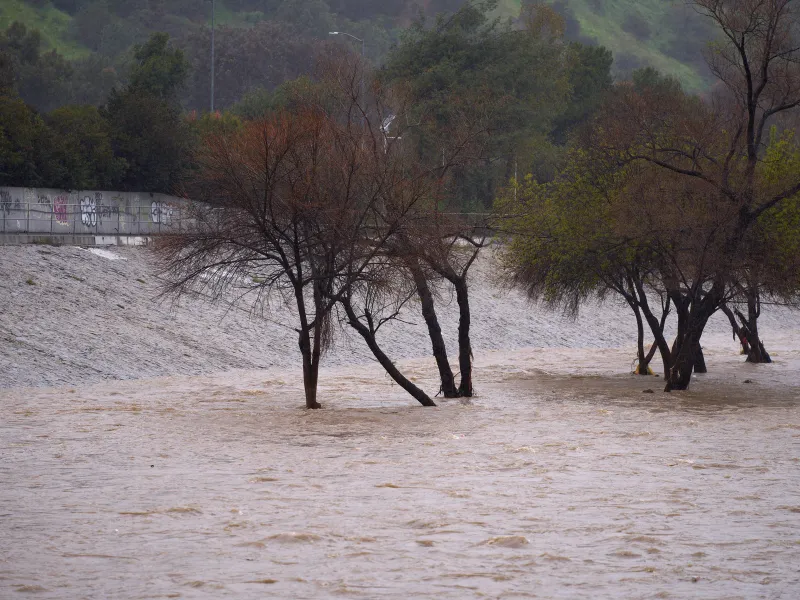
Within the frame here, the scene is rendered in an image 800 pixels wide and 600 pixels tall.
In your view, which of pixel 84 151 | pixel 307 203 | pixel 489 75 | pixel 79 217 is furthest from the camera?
pixel 489 75

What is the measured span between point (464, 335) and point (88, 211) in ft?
88.9

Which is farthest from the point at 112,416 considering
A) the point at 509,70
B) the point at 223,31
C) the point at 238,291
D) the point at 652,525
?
the point at 223,31

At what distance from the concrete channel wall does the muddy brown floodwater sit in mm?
17423

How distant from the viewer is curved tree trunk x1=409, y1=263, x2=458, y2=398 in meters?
26.2

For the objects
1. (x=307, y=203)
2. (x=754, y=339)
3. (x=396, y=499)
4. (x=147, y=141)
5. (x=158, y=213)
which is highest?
(x=147, y=141)

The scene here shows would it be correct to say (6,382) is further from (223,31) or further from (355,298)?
(223,31)

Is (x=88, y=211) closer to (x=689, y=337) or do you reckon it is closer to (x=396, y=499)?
(x=689, y=337)

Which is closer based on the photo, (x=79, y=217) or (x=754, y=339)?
(x=754, y=339)

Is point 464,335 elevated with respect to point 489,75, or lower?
lower

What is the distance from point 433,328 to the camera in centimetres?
2823

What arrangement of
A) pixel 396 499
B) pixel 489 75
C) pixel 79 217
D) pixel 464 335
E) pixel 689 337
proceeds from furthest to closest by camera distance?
pixel 489 75, pixel 79 217, pixel 689 337, pixel 464 335, pixel 396 499

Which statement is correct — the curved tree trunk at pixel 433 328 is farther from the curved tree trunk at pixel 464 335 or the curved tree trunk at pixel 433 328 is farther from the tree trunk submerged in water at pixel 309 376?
the tree trunk submerged in water at pixel 309 376

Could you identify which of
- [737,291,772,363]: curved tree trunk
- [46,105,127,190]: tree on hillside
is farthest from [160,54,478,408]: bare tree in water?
[46,105,127,190]: tree on hillside

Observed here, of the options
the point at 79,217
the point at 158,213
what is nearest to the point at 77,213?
the point at 79,217
